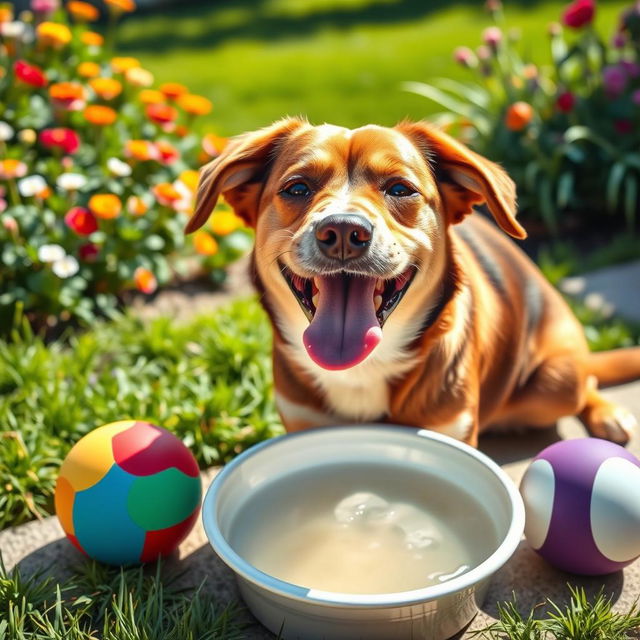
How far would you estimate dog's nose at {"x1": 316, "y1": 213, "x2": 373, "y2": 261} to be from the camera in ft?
8.38

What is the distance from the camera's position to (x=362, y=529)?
290 cm

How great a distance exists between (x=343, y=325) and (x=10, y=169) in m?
2.48

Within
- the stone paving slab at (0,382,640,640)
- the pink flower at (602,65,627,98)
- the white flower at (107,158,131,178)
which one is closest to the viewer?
the stone paving slab at (0,382,640,640)

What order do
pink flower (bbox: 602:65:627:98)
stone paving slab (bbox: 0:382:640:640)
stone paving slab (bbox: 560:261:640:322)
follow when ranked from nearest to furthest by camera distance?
stone paving slab (bbox: 0:382:640:640) < stone paving slab (bbox: 560:261:640:322) < pink flower (bbox: 602:65:627:98)

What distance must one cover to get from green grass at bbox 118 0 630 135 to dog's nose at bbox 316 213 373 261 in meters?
4.18

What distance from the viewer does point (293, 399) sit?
10.3 feet

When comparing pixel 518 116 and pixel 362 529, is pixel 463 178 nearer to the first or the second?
pixel 362 529

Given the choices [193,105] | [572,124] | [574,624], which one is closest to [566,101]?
[572,124]

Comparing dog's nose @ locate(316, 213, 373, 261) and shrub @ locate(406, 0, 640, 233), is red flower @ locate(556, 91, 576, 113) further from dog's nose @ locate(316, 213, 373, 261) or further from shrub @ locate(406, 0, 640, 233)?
dog's nose @ locate(316, 213, 373, 261)

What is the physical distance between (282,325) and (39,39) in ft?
10.4

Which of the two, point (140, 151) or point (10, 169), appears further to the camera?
point (140, 151)

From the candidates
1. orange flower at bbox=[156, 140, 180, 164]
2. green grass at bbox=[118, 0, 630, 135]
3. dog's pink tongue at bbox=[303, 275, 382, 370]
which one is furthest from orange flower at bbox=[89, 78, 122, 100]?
dog's pink tongue at bbox=[303, 275, 382, 370]

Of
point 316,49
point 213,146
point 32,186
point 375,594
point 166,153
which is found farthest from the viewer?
point 316,49

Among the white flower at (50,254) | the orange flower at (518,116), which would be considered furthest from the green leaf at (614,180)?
the white flower at (50,254)
